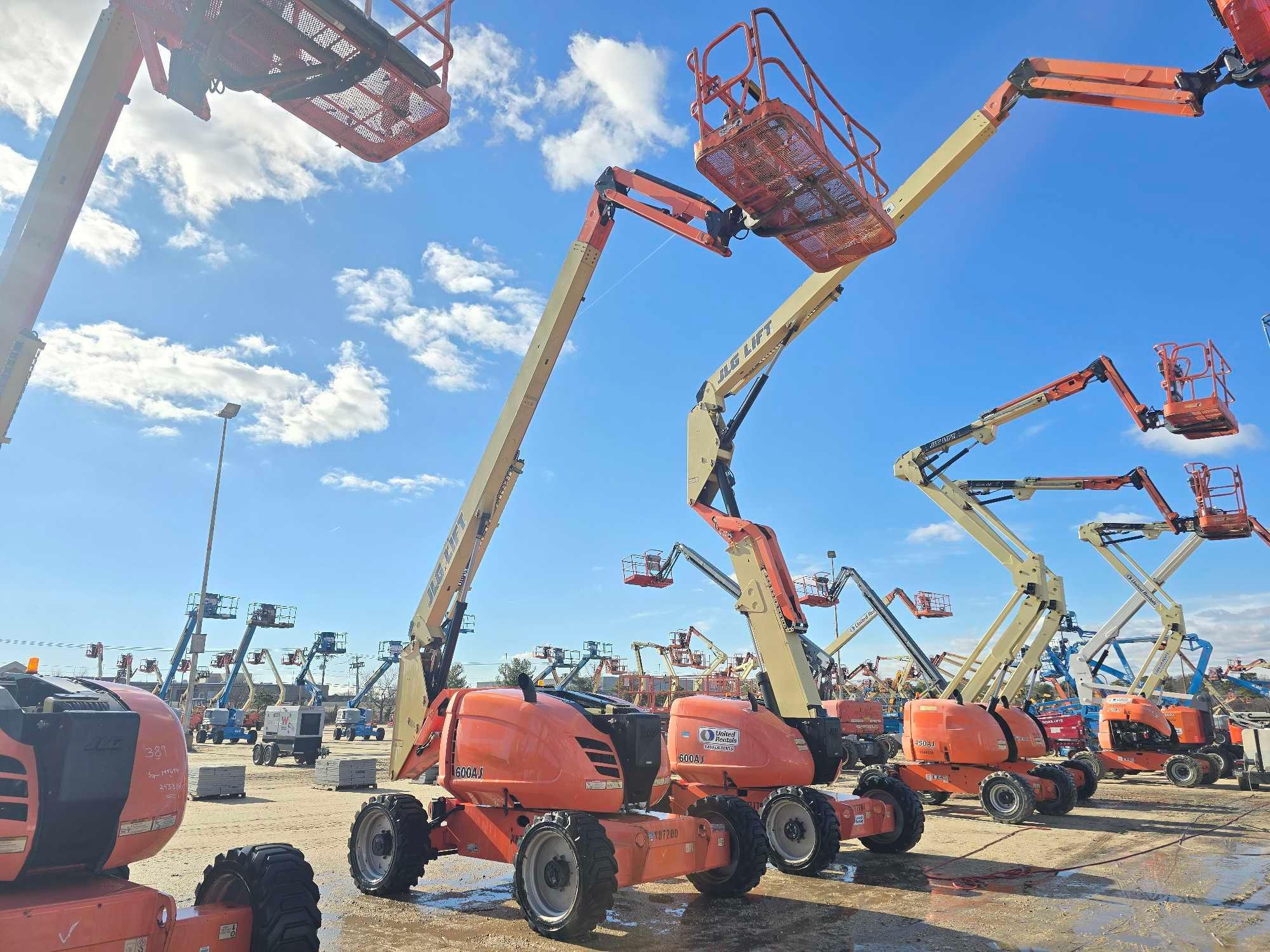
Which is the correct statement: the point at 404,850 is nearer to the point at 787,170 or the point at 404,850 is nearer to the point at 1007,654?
the point at 787,170

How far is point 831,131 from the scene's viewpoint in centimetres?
847

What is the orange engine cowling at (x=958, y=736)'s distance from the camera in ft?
52.4

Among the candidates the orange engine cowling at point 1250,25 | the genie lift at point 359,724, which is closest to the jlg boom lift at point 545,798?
the orange engine cowling at point 1250,25

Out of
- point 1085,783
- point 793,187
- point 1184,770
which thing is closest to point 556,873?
point 793,187

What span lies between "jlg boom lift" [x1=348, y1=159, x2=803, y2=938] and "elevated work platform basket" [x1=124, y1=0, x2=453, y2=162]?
4.02 m

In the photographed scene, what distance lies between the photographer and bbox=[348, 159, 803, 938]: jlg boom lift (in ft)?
25.4

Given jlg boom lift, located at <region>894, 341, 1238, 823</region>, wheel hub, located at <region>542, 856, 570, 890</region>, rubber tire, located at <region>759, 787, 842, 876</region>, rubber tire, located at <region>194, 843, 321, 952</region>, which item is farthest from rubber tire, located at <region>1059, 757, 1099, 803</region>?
rubber tire, located at <region>194, 843, 321, 952</region>

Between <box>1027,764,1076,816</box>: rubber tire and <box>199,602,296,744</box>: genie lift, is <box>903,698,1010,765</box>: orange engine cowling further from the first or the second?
<box>199,602,296,744</box>: genie lift

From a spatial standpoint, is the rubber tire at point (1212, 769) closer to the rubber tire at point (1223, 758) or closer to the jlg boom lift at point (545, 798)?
the rubber tire at point (1223, 758)

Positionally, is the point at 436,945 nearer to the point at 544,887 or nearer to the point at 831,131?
the point at 544,887

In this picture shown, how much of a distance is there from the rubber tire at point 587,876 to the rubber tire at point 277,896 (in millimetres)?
2385

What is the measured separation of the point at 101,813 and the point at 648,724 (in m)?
5.34

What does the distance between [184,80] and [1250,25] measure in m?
7.52

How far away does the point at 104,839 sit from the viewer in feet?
16.0
